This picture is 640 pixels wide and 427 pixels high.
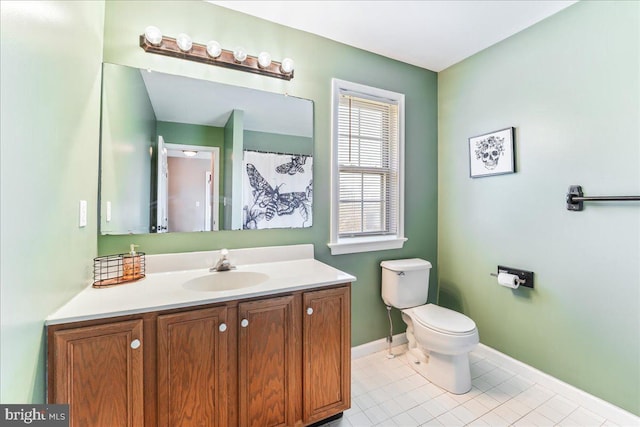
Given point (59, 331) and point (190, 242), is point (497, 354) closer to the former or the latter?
point (190, 242)

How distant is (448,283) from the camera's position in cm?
256

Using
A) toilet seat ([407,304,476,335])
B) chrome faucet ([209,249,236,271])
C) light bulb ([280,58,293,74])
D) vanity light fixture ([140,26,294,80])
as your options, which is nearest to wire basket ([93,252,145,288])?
chrome faucet ([209,249,236,271])

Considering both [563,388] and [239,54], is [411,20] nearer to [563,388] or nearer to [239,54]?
[239,54]

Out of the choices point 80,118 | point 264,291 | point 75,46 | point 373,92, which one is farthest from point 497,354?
point 75,46

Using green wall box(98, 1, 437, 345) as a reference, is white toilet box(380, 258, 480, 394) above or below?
below

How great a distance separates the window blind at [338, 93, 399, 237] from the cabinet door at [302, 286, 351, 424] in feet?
2.68

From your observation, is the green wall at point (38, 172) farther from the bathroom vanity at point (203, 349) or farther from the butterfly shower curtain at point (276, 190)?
the butterfly shower curtain at point (276, 190)

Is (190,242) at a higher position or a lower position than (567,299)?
higher

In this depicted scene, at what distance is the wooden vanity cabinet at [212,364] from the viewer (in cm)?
101

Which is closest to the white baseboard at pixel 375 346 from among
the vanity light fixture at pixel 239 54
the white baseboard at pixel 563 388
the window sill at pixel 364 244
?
the white baseboard at pixel 563 388

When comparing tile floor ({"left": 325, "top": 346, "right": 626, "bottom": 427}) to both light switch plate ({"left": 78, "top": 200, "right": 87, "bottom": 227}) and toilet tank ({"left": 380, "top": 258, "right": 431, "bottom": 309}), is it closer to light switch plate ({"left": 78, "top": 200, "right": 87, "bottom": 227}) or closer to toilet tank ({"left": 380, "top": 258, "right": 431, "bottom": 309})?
toilet tank ({"left": 380, "top": 258, "right": 431, "bottom": 309})

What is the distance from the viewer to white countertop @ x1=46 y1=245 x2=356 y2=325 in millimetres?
1053

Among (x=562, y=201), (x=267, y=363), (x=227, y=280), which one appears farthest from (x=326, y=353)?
(x=562, y=201)

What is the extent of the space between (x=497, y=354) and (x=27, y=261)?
9.30ft
